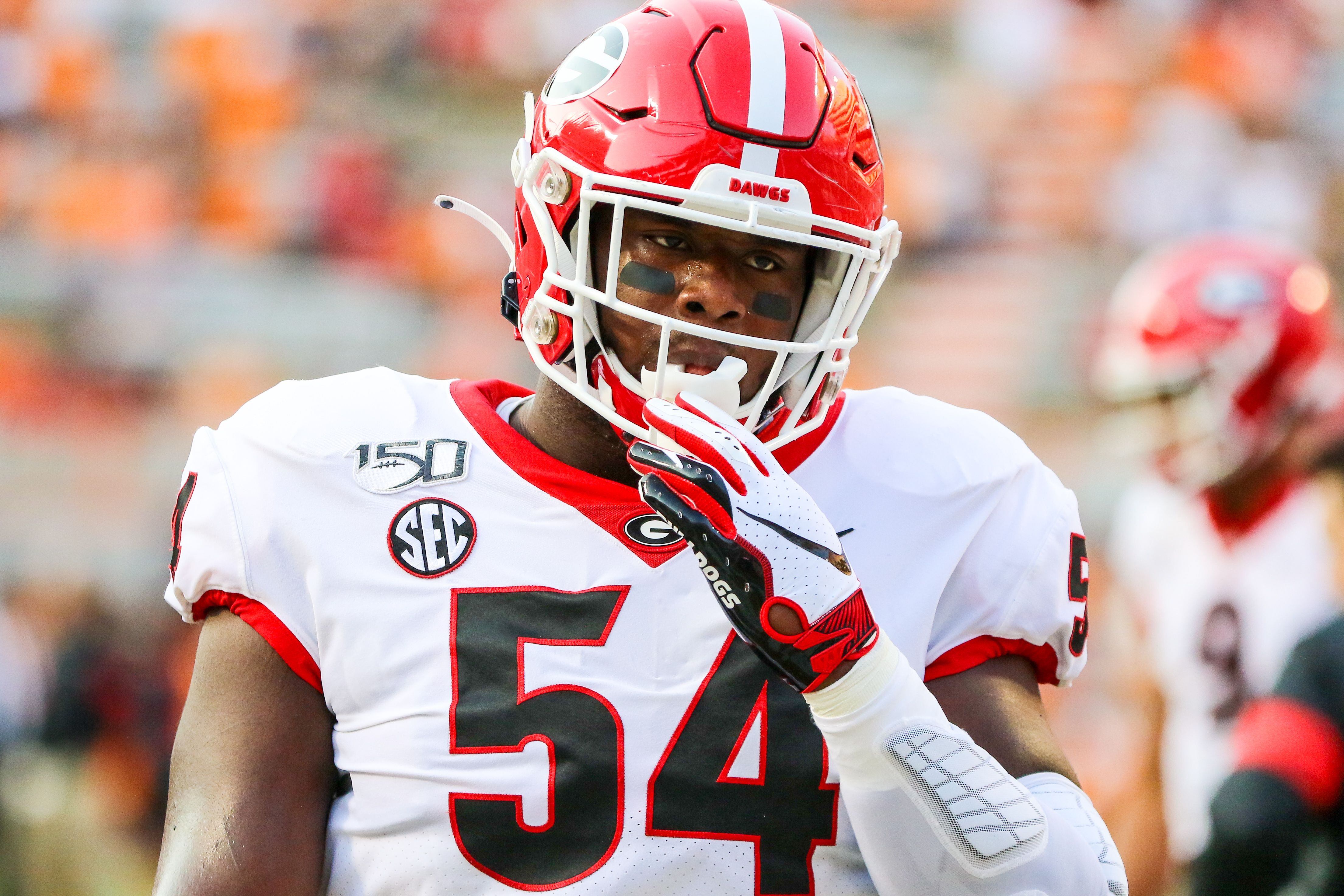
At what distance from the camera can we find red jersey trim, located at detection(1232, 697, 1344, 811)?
2451 millimetres

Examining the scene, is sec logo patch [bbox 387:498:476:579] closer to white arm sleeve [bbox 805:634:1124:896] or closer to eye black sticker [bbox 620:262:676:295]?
eye black sticker [bbox 620:262:676:295]

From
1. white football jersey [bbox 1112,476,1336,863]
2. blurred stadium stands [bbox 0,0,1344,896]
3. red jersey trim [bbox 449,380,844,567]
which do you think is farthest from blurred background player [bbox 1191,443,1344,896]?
blurred stadium stands [bbox 0,0,1344,896]

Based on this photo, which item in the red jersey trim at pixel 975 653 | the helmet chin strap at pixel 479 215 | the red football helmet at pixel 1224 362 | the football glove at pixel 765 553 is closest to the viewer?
the football glove at pixel 765 553

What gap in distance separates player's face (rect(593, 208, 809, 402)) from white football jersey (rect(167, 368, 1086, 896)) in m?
0.16

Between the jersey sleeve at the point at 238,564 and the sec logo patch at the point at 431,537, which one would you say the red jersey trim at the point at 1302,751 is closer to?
the sec logo patch at the point at 431,537

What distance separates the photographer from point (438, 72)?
7668 millimetres

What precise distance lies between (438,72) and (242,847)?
6.50 metres

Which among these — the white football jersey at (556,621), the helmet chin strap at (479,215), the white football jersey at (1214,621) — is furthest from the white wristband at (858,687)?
the white football jersey at (1214,621)

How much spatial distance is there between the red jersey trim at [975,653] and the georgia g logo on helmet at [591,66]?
0.73m

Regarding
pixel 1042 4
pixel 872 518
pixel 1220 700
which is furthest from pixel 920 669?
pixel 1042 4

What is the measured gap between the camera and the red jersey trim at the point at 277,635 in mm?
1663

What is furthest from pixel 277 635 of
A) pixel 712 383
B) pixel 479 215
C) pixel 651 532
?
pixel 479 215

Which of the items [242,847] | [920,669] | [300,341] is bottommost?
[300,341]

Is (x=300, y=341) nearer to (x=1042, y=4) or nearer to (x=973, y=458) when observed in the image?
(x=1042, y=4)
